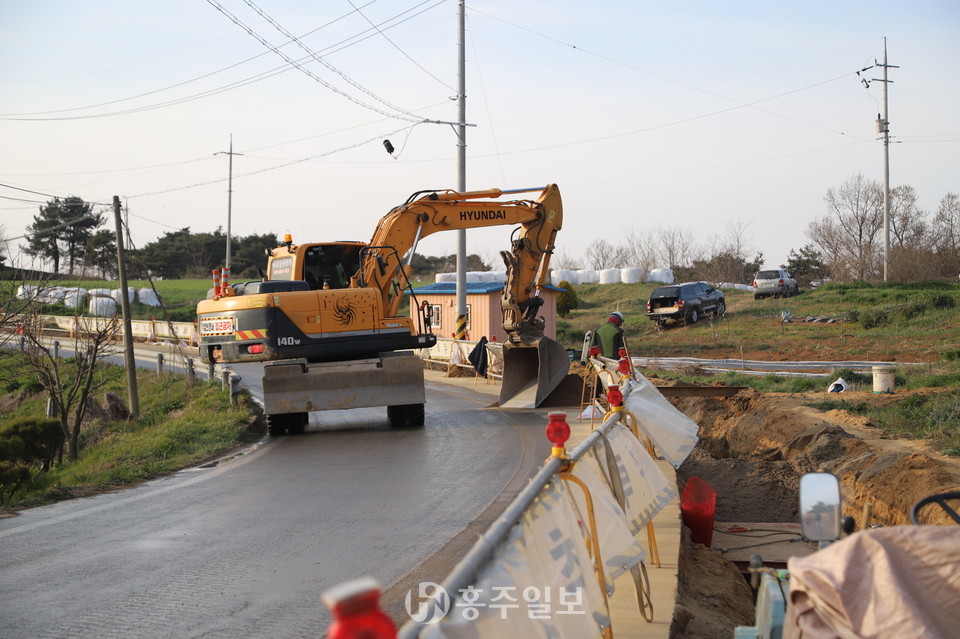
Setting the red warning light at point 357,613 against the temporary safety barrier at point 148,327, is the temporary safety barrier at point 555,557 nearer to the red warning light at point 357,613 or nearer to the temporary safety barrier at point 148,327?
the red warning light at point 357,613

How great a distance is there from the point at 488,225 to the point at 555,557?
16.2 m

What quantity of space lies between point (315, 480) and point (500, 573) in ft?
29.5

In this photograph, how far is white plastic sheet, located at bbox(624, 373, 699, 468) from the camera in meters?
8.04

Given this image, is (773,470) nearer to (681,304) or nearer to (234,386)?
(234,386)

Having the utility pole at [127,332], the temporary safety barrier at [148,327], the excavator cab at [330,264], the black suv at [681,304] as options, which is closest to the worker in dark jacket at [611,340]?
the excavator cab at [330,264]

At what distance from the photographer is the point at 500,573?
306 centimetres

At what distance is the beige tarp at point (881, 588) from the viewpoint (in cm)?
272

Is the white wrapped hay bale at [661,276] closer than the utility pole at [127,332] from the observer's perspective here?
No

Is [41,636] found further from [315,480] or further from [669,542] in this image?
[315,480]

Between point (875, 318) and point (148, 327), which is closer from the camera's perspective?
point (875, 318)

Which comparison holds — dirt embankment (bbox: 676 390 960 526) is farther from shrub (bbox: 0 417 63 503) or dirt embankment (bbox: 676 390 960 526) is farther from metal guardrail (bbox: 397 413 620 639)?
shrub (bbox: 0 417 63 503)

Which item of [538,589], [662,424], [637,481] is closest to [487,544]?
[538,589]

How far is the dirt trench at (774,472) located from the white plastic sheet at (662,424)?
789 mm

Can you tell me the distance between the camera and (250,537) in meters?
8.52
